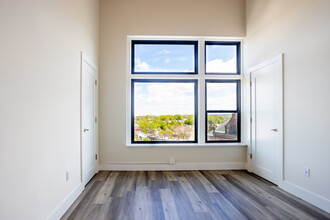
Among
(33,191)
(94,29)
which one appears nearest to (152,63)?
Answer: (94,29)

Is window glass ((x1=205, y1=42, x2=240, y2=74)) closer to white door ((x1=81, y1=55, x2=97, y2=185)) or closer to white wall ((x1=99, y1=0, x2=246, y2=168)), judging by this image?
white wall ((x1=99, y1=0, x2=246, y2=168))

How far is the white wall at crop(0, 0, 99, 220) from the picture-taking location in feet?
4.49

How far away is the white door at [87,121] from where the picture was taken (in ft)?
9.87

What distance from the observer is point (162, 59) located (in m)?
4.18

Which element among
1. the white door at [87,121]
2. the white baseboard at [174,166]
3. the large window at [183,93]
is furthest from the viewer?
the large window at [183,93]

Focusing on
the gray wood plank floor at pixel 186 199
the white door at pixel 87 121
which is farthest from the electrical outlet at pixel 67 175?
the white door at pixel 87 121

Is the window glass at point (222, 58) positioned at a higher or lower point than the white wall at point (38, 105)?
higher

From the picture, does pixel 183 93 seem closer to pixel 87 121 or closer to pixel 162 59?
pixel 162 59

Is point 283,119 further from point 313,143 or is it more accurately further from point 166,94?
point 166,94

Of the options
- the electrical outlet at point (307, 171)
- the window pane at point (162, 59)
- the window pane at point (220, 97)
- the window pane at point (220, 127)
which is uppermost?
the window pane at point (162, 59)

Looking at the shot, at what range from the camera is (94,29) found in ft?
11.9

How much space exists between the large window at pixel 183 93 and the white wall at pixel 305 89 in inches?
48.5

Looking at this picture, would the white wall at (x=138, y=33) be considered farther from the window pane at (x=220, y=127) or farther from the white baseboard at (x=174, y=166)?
the window pane at (x=220, y=127)

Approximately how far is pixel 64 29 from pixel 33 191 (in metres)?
1.89
